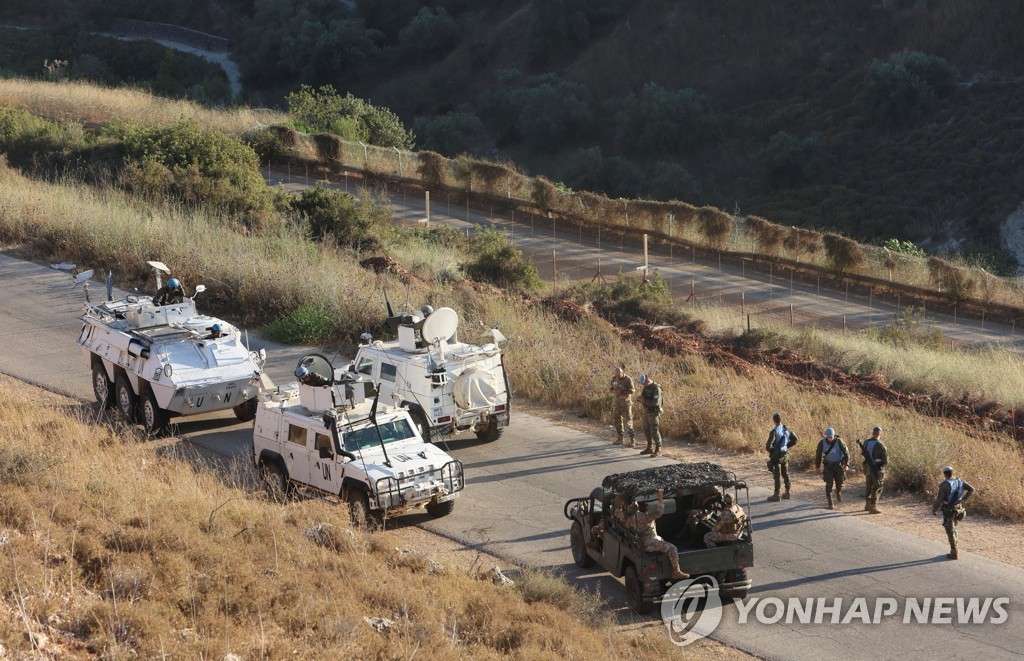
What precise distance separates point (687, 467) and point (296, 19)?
82.0 meters

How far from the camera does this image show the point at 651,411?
1958 centimetres

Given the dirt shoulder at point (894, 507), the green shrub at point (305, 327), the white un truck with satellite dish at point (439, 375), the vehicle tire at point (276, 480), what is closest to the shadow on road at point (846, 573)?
the dirt shoulder at point (894, 507)

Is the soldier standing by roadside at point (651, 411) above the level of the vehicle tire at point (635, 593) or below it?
above

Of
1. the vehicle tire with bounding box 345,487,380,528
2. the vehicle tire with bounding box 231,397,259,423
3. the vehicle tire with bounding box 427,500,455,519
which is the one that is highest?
the vehicle tire with bounding box 231,397,259,423

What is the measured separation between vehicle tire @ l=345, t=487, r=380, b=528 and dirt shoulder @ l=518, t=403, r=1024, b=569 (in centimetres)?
633

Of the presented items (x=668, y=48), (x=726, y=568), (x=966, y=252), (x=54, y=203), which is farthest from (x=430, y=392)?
(x=668, y=48)

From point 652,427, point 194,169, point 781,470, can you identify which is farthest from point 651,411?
point 194,169

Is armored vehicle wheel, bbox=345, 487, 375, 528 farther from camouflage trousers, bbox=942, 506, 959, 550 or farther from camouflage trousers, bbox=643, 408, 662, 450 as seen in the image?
camouflage trousers, bbox=942, 506, 959, 550

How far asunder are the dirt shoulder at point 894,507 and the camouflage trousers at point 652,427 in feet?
1.73

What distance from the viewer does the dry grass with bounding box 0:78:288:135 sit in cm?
5112

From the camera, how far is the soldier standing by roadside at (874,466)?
1702 centimetres

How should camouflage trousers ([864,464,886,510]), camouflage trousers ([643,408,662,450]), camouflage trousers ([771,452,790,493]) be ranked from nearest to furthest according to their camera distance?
camouflage trousers ([864,464,886,510]) < camouflage trousers ([771,452,790,493]) < camouflage trousers ([643,408,662,450])

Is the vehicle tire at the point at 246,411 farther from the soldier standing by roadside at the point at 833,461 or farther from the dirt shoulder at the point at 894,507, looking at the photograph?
the soldier standing by roadside at the point at 833,461

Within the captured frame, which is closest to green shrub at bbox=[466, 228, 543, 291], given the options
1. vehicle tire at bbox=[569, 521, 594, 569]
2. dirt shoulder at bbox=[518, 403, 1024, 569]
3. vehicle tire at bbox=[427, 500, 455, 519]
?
dirt shoulder at bbox=[518, 403, 1024, 569]
